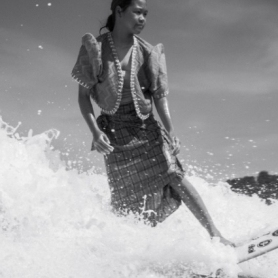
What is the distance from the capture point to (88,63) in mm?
3568

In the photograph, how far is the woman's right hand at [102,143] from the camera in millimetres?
3424

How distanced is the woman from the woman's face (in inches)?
0.7

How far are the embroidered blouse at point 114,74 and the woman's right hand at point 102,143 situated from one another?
0.22 metres

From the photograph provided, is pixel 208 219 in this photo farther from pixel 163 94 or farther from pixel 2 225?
pixel 2 225

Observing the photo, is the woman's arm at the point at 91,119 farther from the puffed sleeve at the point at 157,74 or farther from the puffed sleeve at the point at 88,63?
the puffed sleeve at the point at 157,74

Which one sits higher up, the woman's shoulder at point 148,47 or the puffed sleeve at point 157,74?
the woman's shoulder at point 148,47

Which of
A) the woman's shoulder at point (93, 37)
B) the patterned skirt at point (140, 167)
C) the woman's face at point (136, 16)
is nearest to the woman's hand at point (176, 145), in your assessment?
the patterned skirt at point (140, 167)

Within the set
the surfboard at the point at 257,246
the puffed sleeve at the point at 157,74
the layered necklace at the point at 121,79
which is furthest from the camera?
the puffed sleeve at the point at 157,74

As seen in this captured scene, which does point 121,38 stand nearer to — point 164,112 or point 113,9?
point 113,9

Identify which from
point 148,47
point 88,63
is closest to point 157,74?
point 148,47

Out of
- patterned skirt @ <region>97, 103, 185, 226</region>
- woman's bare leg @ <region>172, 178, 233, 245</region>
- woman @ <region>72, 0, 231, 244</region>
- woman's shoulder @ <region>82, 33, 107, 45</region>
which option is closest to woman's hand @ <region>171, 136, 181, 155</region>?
woman @ <region>72, 0, 231, 244</region>

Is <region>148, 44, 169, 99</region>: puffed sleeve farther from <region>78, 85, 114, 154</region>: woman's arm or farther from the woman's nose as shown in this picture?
<region>78, 85, 114, 154</region>: woman's arm

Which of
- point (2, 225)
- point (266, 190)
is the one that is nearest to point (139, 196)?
point (2, 225)

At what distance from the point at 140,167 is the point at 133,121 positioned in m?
0.37
